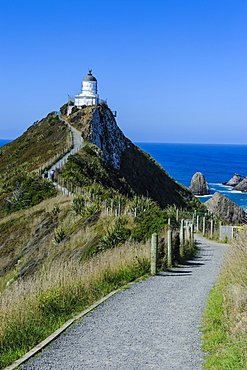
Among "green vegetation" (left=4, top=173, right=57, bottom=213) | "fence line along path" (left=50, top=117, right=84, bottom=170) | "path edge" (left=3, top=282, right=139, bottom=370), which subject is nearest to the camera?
"path edge" (left=3, top=282, right=139, bottom=370)

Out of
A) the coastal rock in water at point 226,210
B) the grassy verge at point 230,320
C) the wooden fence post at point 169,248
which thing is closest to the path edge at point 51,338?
the grassy verge at point 230,320

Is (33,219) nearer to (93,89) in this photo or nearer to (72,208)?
(72,208)

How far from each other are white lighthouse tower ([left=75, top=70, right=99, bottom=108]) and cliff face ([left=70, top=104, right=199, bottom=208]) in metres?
4.77

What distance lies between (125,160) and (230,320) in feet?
225

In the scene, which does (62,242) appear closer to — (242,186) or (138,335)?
(138,335)

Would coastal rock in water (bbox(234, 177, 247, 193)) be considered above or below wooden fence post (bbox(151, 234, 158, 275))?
above

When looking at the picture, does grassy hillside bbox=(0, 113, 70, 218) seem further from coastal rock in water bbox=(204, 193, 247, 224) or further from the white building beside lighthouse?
coastal rock in water bbox=(204, 193, 247, 224)

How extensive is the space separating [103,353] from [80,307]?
2576 millimetres

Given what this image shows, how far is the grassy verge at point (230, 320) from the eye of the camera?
582cm

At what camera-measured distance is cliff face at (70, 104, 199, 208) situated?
68875 millimetres

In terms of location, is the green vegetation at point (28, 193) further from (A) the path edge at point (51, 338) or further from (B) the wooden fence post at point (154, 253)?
(A) the path edge at point (51, 338)

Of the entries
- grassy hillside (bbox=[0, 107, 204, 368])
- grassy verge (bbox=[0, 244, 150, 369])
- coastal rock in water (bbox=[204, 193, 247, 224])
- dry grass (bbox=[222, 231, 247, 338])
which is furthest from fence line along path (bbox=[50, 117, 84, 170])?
dry grass (bbox=[222, 231, 247, 338])

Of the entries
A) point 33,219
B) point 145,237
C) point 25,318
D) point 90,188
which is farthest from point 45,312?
point 90,188

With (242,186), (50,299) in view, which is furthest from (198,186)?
(50,299)
